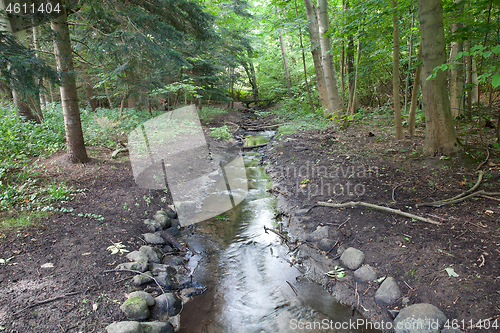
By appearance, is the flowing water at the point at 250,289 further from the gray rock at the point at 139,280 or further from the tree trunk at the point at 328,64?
the tree trunk at the point at 328,64

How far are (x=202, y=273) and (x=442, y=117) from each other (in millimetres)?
5177

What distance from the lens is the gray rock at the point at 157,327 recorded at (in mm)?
2727

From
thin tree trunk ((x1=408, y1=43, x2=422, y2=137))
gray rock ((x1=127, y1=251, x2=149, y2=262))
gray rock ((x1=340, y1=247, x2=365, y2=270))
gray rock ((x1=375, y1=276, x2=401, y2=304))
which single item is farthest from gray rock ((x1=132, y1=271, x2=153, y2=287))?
thin tree trunk ((x1=408, y1=43, x2=422, y2=137))

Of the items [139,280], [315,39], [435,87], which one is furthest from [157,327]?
[315,39]

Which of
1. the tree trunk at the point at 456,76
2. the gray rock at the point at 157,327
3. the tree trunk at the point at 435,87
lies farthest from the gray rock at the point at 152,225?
the tree trunk at the point at 456,76

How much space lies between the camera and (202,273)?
399 centimetres

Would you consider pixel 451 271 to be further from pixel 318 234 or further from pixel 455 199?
pixel 318 234

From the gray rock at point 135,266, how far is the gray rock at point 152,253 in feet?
0.93

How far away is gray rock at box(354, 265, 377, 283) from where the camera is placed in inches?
131

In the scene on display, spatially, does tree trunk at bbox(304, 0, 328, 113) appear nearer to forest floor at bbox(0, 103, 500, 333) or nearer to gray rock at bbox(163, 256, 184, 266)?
forest floor at bbox(0, 103, 500, 333)

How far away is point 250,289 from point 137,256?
1.73m

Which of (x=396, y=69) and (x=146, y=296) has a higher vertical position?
(x=396, y=69)

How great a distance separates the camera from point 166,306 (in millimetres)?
3156

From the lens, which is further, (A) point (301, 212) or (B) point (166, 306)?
(A) point (301, 212)
